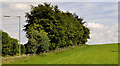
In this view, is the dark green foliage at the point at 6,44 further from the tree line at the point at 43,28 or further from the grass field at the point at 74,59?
the grass field at the point at 74,59

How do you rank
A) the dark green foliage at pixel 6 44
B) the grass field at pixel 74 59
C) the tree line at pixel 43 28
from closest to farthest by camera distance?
the grass field at pixel 74 59 → the tree line at pixel 43 28 → the dark green foliage at pixel 6 44

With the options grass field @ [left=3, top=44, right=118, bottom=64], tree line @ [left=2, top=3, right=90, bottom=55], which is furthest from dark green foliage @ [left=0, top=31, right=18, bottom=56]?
grass field @ [left=3, top=44, right=118, bottom=64]

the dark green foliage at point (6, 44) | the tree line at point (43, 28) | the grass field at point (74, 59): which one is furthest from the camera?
the dark green foliage at point (6, 44)

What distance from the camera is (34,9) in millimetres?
47094

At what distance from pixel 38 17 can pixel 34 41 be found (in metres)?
10.4

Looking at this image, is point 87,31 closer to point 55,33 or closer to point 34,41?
point 55,33

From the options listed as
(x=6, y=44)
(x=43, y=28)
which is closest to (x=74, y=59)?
(x=43, y=28)

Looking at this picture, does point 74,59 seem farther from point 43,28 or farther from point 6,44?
point 6,44

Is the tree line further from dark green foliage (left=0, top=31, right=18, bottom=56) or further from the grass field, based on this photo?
dark green foliage (left=0, top=31, right=18, bottom=56)

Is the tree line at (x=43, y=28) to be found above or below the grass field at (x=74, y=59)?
above

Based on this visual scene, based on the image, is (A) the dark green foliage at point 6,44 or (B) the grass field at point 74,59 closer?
(B) the grass field at point 74,59

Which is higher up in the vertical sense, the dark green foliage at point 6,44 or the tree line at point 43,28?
the tree line at point 43,28

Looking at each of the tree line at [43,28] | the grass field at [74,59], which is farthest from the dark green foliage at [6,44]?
the grass field at [74,59]

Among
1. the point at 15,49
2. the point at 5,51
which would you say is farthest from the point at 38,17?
the point at 15,49
